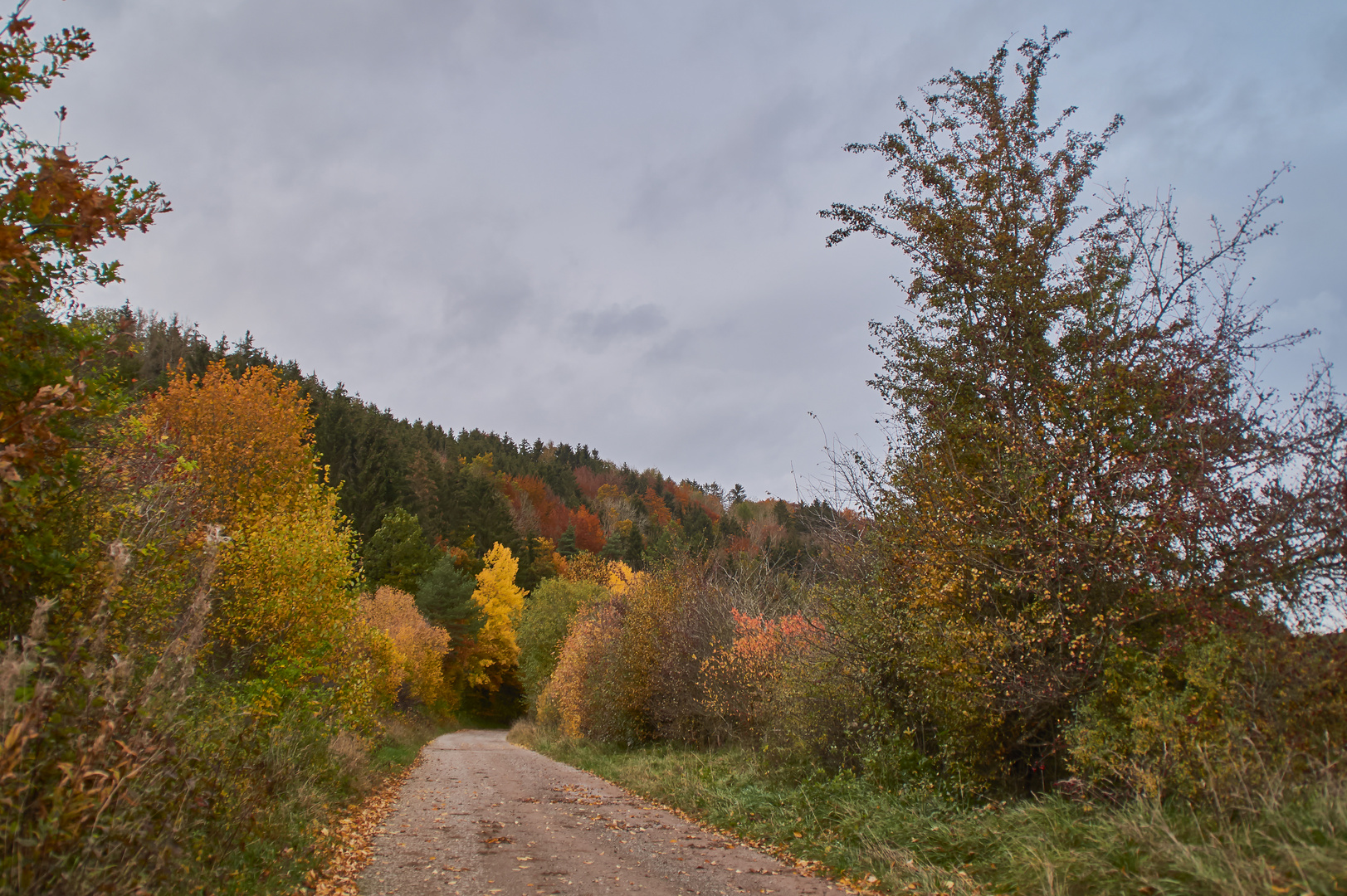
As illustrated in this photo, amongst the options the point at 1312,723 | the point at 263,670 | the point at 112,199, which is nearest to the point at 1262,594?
the point at 1312,723

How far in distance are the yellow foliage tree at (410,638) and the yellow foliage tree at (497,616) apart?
9.74 m

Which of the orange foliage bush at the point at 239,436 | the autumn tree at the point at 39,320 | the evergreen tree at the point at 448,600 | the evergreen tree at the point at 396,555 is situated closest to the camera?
the autumn tree at the point at 39,320

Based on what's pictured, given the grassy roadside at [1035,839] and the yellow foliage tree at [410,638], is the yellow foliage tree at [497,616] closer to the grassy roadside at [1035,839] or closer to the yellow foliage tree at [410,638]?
the yellow foliage tree at [410,638]

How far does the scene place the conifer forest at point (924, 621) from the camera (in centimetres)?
468

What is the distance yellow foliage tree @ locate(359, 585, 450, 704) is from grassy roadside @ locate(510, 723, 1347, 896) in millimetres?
22299

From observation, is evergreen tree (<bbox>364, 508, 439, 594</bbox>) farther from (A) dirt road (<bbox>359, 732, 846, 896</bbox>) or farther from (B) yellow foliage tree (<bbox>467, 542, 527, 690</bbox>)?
(A) dirt road (<bbox>359, 732, 846, 896</bbox>)

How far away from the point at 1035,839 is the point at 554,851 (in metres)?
5.46

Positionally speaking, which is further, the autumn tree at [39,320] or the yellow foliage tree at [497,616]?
the yellow foliage tree at [497,616]

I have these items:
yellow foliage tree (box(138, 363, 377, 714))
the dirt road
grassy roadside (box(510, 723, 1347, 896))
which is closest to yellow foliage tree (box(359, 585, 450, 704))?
yellow foliage tree (box(138, 363, 377, 714))

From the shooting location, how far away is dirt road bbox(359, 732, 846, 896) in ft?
23.4

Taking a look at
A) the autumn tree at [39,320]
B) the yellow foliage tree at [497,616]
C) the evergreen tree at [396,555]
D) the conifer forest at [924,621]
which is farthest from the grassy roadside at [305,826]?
the yellow foliage tree at [497,616]

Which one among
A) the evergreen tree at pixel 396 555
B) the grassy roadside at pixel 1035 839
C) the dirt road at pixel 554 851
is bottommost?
the dirt road at pixel 554 851

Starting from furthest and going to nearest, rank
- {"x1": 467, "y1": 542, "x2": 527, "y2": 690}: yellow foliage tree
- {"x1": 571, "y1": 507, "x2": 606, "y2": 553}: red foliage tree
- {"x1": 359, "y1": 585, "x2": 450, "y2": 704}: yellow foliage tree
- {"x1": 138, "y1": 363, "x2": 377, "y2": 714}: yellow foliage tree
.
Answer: {"x1": 571, "y1": 507, "x2": 606, "y2": 553}: red foliage tree → {"x1": 467, "y1": 542, "x2": 527, "y2": 690}: yellow foliage tree → {"x1": 359, "y1": 585, "x2": 450, "y2": 704}: yellow foliage tree → {"x1": 138, "y1": 363, "x2": 377, "y2": 714}: yellow foliage tree

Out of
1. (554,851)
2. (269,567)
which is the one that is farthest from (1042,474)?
(269,567)
